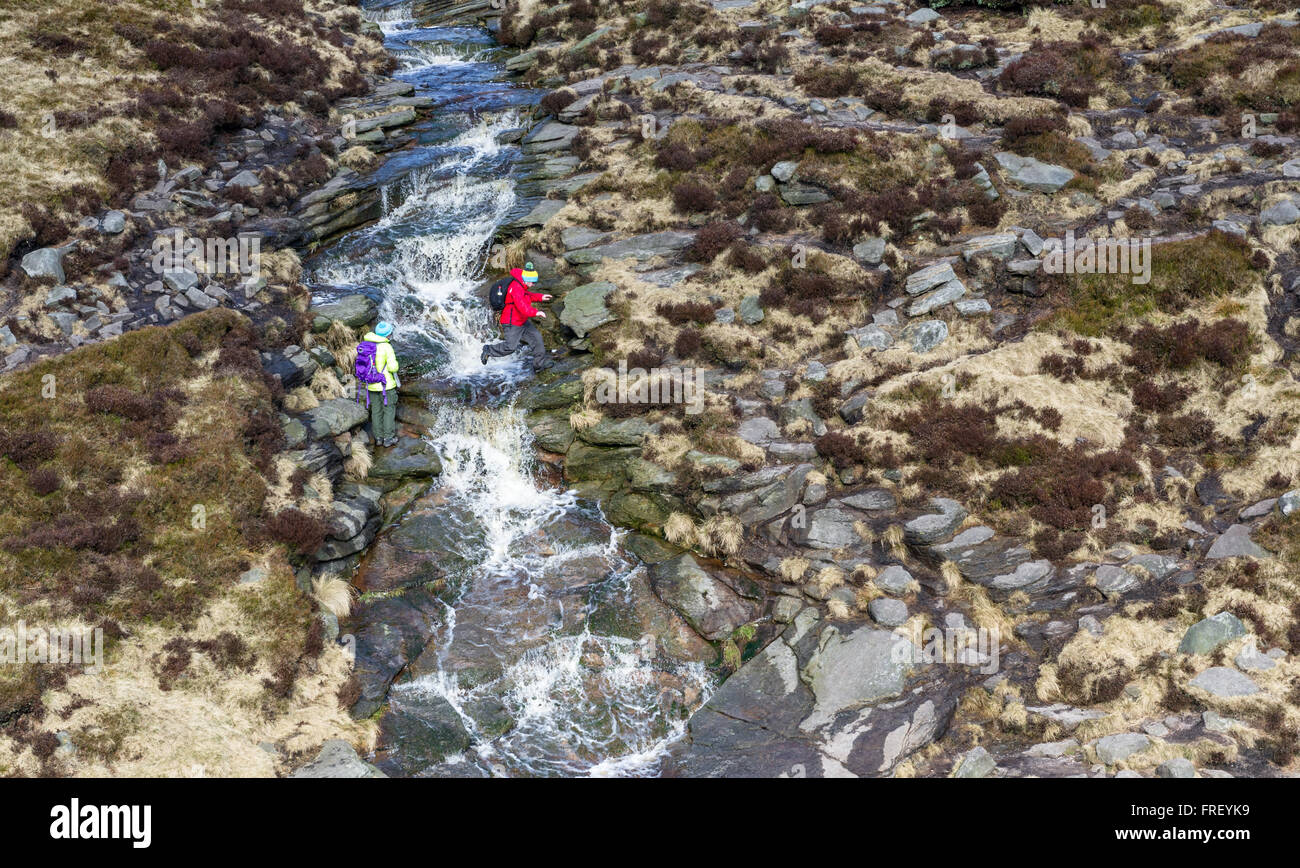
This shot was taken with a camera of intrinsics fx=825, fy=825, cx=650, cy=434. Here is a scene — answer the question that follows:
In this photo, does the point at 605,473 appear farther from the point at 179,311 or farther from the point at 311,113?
the point at 311,113

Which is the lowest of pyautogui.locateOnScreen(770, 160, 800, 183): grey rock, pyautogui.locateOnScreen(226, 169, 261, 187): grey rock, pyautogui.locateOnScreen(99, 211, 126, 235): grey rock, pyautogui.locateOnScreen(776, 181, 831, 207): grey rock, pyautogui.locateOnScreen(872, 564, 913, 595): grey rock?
pyautogui.locateOnScreen(872, 564, 913, 595): grey rock

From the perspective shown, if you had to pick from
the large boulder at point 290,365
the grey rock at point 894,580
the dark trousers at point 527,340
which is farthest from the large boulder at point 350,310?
the grey rock at point 894,580

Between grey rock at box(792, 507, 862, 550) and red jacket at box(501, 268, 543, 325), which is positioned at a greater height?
red jacket at box(501, 268, 543, 325)

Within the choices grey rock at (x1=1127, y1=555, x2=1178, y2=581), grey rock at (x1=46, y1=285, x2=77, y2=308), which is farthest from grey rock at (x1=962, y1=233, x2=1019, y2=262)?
grey rock at (x1=46, y1=285, x2=77, y2=308)

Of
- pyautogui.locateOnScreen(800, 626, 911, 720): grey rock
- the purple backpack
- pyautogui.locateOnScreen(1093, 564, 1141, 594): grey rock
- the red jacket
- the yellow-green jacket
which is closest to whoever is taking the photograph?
pyautogui.locateOnScreen(800, 626, 911, 720): grey rock

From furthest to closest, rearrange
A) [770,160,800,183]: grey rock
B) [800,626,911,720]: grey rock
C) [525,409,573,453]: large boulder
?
1. [770,160,800,183]: grey rock
2. [525,409,573,453]: large boulder
3. [800,626,911,720]: grey rock

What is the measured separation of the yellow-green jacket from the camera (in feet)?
61.9

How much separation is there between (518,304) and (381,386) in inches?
164

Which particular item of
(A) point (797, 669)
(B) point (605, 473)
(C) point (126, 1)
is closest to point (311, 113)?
(C) point (126, 1)

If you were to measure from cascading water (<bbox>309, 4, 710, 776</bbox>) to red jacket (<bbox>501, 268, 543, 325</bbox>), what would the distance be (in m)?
1.08

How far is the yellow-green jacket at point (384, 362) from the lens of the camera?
742 inches

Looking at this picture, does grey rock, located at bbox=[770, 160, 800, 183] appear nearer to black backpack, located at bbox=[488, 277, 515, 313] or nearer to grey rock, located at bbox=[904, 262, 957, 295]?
grey rock, located at bbox=[904, 262, 957, 295]

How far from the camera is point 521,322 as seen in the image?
21.3 meters

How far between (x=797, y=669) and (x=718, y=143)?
1778 cm
